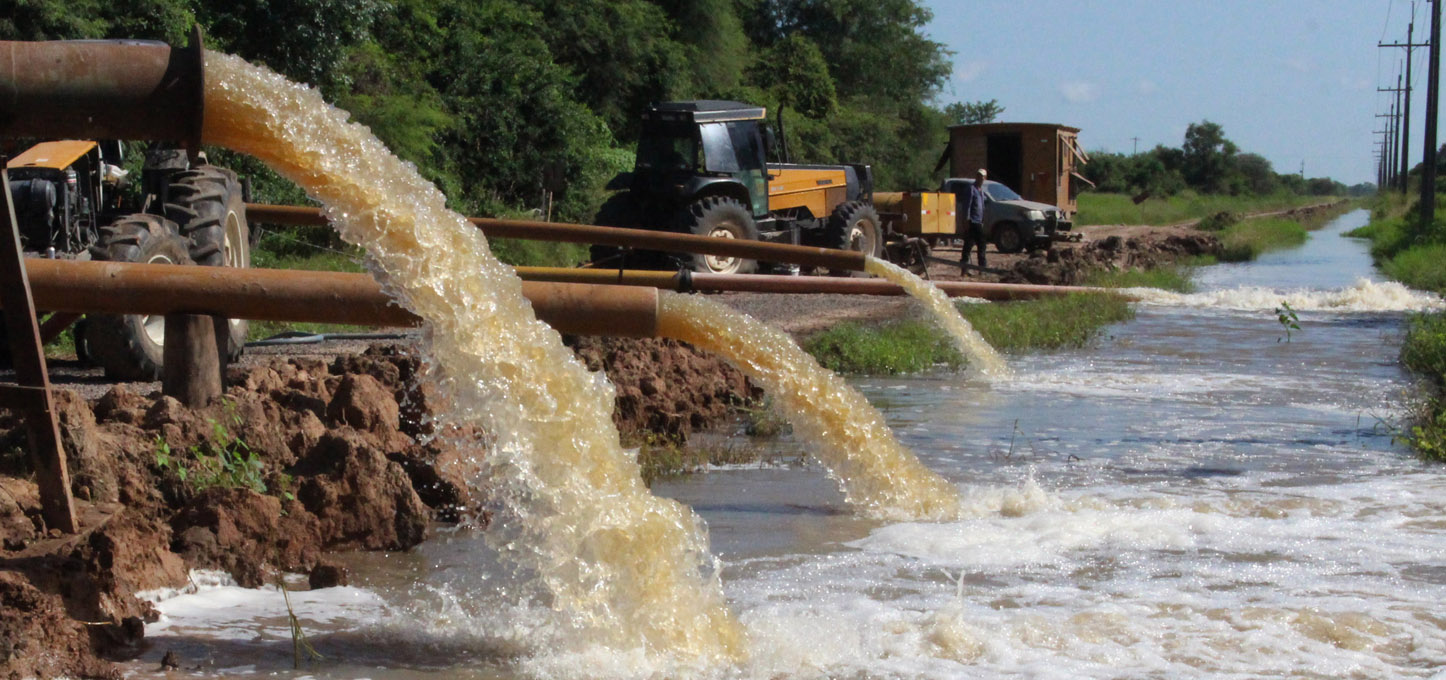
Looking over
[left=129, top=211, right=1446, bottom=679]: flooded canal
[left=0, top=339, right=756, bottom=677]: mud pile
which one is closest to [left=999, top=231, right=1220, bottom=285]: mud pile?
[left=129, top=211, right=1446, bottom=679]: flooded canal

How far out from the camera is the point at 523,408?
4844mm

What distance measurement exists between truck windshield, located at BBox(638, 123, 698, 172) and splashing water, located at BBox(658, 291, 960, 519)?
1135cm

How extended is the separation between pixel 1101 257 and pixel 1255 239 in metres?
14.5

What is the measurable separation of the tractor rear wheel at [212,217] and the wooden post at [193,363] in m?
2.96

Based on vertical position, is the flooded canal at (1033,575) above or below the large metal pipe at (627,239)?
below

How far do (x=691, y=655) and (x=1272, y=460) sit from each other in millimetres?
5001

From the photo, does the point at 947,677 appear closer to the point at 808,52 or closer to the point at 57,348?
the point at 57,348

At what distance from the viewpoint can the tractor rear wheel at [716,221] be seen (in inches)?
680

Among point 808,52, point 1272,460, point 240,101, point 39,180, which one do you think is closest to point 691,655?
point 240,101

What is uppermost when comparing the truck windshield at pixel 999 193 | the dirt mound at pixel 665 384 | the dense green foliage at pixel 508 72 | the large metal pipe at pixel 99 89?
the dense green foliage at pixel 508 72

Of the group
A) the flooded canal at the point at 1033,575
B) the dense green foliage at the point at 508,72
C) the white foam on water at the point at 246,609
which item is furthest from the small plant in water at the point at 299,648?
the dense green foliage at the point at 508,72

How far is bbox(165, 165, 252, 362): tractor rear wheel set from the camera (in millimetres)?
9203

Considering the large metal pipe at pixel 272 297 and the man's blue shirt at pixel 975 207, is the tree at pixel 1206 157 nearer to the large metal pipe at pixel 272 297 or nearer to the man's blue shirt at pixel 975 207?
the man's blue shirt at pixel 975 207

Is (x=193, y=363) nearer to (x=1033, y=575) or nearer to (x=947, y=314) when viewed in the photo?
(x=1033, y=575)
